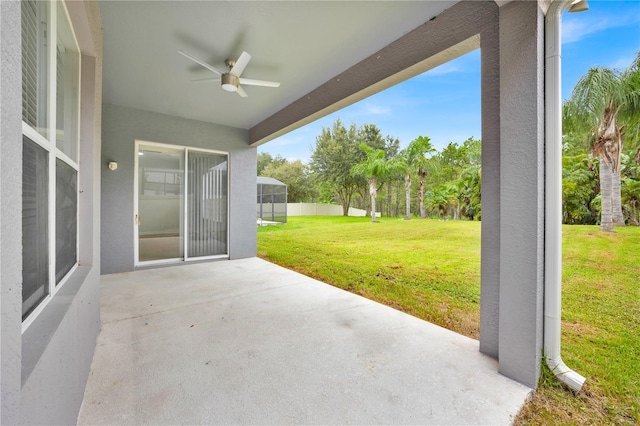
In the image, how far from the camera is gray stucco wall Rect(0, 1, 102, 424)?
596 mm

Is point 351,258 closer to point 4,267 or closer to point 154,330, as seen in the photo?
point 154,330

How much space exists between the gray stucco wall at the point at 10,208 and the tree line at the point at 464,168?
3.05 meters

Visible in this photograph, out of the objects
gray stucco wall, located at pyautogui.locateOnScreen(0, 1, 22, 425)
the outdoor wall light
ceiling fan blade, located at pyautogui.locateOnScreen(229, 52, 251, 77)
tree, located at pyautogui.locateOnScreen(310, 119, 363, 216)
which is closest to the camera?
gray stucco wall, located at pyautogui.locateOnScreen(0, 1, 22, 425)

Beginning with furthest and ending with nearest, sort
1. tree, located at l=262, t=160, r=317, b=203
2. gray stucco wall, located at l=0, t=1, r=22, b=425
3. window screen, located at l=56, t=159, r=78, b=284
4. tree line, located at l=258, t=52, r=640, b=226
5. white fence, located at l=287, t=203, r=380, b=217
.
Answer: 1. tree, located at l=262, t=160, r=317, b=203
2. white fence, located at l=287, t=203, r=380, b=217
3. tree line, located at l=258, t=52, r=640, b=226
4. window screen, located at l=56, t=159, r=78, b=284
5. gray stucco wall, located at l=0, t=1, r=22, b=425

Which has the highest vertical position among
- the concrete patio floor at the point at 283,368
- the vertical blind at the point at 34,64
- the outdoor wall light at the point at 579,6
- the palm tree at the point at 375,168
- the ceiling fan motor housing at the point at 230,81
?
the palm tree at the point at 375,168

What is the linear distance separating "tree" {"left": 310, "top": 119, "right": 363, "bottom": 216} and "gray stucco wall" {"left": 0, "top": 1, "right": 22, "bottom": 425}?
58.8 feet

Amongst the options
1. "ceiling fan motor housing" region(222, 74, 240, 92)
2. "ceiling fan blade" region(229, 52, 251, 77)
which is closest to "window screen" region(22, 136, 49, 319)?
"ceiling fan blade" region(229, 52, 251, 77)

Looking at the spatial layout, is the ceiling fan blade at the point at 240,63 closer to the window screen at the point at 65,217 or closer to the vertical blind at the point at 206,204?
the window screen at the point at 65,217

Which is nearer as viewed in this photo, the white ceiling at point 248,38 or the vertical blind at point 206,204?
the white ceiling at point 248,38

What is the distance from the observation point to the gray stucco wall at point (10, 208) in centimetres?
58

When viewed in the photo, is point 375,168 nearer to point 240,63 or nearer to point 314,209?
point 314,209

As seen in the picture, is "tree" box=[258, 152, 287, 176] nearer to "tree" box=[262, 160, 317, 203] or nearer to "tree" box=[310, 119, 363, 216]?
"tree" box=[262, 160, 317, 203]

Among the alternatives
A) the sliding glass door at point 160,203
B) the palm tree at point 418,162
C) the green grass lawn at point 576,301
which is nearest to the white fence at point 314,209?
the palm tree at point 418,162

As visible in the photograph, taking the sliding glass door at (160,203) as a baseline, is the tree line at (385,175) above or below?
above
